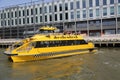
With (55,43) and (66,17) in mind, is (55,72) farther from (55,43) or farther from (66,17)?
(66,17)

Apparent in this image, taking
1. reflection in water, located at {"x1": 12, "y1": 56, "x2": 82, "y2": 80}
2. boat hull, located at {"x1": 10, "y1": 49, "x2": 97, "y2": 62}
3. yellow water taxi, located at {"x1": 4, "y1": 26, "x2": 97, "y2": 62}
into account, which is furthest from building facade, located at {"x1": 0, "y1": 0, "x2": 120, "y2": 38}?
reflection in water, located at {"x1": 12, "y1": 56, "x2": 82, "y2": 80}

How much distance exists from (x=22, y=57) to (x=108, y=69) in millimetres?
11152

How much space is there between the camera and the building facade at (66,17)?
79812 millimetres

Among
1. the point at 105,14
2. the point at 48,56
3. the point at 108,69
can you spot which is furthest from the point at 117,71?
the point at 105,14

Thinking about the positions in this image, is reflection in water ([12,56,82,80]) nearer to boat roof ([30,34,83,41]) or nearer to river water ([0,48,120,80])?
river water ([0,48,120,80])

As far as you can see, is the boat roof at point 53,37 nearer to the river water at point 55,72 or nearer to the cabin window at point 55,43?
the cabin window at point 55,43

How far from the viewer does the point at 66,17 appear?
88562mm

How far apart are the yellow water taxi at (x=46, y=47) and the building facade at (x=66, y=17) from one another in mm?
37201

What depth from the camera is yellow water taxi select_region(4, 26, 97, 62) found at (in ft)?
110

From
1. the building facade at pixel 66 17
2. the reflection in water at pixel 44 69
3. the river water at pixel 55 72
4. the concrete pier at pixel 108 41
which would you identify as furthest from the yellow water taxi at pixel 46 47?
the building facade at pixel 66 17

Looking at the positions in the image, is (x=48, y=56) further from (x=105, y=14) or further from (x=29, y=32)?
(x=29, y=32)

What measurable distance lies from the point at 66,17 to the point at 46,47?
Result: 5307cm

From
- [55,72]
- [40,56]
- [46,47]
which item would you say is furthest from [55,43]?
[55,72]

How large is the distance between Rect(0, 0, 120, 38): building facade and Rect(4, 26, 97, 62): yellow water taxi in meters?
37.2
